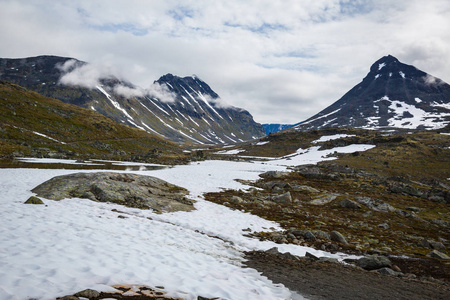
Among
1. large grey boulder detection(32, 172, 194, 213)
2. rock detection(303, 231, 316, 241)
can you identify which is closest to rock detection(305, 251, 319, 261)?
rock detection(303, 231, 316, 241)

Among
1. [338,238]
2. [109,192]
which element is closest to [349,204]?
[338,238]

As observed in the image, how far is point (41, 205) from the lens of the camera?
628 inches

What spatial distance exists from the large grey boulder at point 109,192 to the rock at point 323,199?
17139 mm

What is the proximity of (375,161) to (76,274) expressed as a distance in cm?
10100

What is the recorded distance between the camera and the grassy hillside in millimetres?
74375

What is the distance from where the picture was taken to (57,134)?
98.3 m

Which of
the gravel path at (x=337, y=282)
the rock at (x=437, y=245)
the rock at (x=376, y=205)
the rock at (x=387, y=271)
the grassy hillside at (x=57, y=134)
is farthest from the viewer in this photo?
the grassy hillside at (x=57, y=134)

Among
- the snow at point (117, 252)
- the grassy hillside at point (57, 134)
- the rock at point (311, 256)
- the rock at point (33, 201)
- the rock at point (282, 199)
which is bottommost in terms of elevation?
the rock at point (311, 256)

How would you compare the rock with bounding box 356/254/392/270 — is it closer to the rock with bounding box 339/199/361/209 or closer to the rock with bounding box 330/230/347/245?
the rock with bounding box 330/230/347/245

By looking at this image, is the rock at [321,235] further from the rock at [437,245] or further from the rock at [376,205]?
the rock at [376,205]

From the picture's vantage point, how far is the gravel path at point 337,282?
9.33m

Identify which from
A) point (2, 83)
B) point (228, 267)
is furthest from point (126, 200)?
point (2, 83)

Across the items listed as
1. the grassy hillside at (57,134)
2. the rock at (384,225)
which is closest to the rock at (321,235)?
the rock at (384,225)

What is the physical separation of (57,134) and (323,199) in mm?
109035
